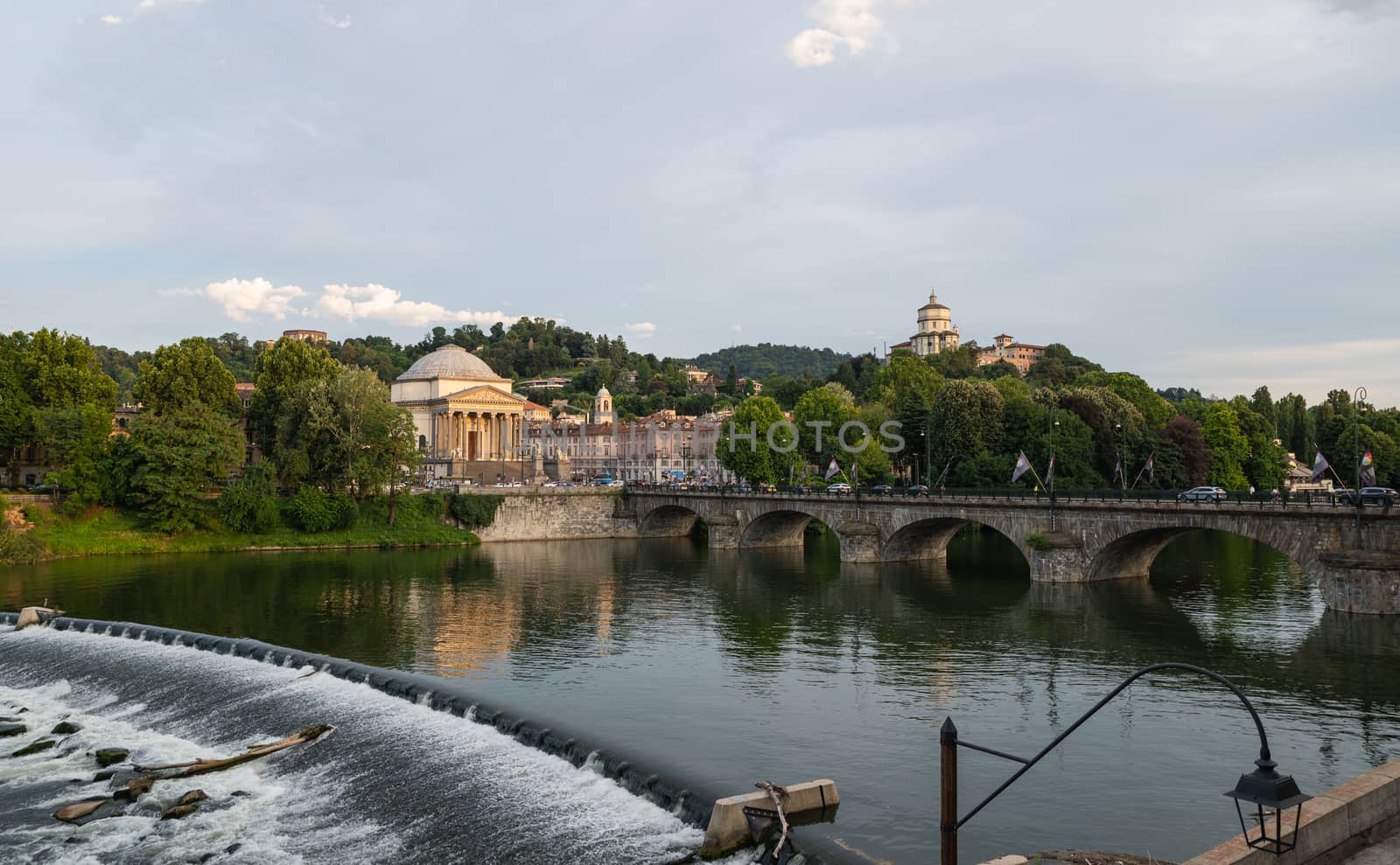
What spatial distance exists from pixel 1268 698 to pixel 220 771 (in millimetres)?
26833

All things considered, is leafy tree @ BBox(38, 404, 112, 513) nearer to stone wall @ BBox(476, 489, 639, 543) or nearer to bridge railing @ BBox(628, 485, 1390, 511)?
stone wall @ BBox(476, 489, 639, 543)

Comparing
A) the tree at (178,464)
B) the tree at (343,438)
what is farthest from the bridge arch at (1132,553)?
the tree at (178,464)

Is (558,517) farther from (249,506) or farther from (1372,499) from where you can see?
(1372,499)

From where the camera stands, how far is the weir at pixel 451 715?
57.3ft

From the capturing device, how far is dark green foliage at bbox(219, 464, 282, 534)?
73.1 m

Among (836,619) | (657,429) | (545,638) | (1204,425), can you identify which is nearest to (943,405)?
(1204,425)

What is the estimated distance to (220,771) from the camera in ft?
71.1

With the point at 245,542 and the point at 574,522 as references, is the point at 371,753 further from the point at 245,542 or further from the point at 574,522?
the point at 574,522

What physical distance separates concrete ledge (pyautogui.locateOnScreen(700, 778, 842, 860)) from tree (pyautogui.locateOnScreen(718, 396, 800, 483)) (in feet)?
233

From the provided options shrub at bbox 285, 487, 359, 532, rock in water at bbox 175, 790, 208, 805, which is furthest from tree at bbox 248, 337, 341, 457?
rock in water at bbox 175, 790, 208, 805

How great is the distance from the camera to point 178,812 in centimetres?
1941

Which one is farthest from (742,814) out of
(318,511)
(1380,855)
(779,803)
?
(318,511)

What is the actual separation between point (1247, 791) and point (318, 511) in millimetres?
74140

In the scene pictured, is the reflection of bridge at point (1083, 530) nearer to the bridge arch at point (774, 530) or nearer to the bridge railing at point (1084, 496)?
the bridge arch at point (774, 530)
